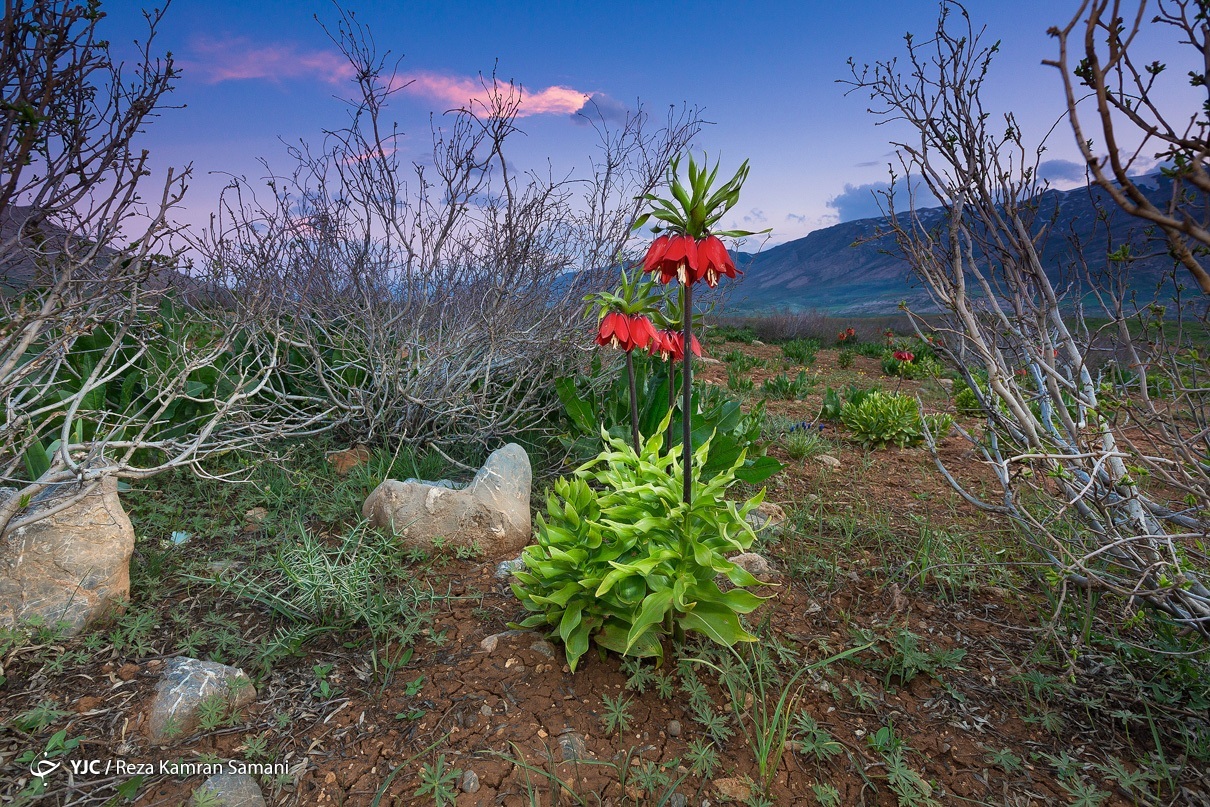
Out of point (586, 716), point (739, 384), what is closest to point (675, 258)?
point (586, 716)

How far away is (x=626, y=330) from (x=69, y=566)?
2.49 metres

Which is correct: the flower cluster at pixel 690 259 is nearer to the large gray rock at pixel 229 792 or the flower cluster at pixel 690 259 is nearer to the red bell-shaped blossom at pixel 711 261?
the red bell-shaped blossom at pixel 711 261

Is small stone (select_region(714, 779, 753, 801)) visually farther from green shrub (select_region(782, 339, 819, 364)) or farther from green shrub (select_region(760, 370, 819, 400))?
green shrub (select_region(782, 339, 819, 364))

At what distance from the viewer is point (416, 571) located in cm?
289

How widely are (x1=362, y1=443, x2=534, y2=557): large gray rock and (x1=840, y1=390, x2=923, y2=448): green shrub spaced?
11.2ft

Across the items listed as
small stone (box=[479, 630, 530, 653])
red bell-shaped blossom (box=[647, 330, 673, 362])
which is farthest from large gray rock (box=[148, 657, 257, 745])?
red bell-shaped blossom (box=[647, 330, 673, 362])

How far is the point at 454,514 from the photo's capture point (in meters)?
3.10

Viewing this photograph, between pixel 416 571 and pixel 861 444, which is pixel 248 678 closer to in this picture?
pixel 416 571

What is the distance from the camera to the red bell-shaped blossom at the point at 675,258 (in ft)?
5.72

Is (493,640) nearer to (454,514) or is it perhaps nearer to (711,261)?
(454,514)

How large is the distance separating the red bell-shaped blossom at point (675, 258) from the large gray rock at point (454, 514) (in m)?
1.81

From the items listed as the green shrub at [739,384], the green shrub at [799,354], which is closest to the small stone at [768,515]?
the green shrub at [739,384]

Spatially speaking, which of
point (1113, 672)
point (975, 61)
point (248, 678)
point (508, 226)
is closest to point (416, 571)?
point (248, 678)

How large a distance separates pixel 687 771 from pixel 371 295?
3.65 meters
